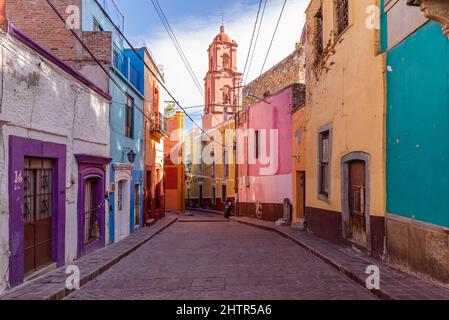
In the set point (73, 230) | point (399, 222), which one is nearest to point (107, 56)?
point (73, 230)

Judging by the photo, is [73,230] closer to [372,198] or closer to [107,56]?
[107,56]

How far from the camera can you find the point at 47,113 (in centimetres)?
874

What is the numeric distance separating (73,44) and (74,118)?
14.1ft

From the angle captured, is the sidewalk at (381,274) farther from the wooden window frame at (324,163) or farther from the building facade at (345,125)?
the wooden window frame at (324,163)

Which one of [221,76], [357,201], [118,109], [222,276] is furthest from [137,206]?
[221,76]

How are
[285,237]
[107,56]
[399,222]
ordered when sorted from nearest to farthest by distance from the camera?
[399,222] → [107,56] → [285,237]

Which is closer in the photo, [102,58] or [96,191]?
[96,191]

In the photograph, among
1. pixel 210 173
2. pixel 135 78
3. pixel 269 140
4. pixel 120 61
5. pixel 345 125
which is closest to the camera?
pixel 345 125

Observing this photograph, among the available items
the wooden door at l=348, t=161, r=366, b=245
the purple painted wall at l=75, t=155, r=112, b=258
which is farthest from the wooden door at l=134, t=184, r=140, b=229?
the wooden door at l=348, t=161, r=366, b=245

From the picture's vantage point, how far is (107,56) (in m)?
13.6

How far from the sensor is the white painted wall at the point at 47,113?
23.0 ft

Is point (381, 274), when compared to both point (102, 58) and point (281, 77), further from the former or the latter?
point (281, 77)

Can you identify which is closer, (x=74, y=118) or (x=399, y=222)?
(x=399, y=222)

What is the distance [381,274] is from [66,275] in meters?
5.51
